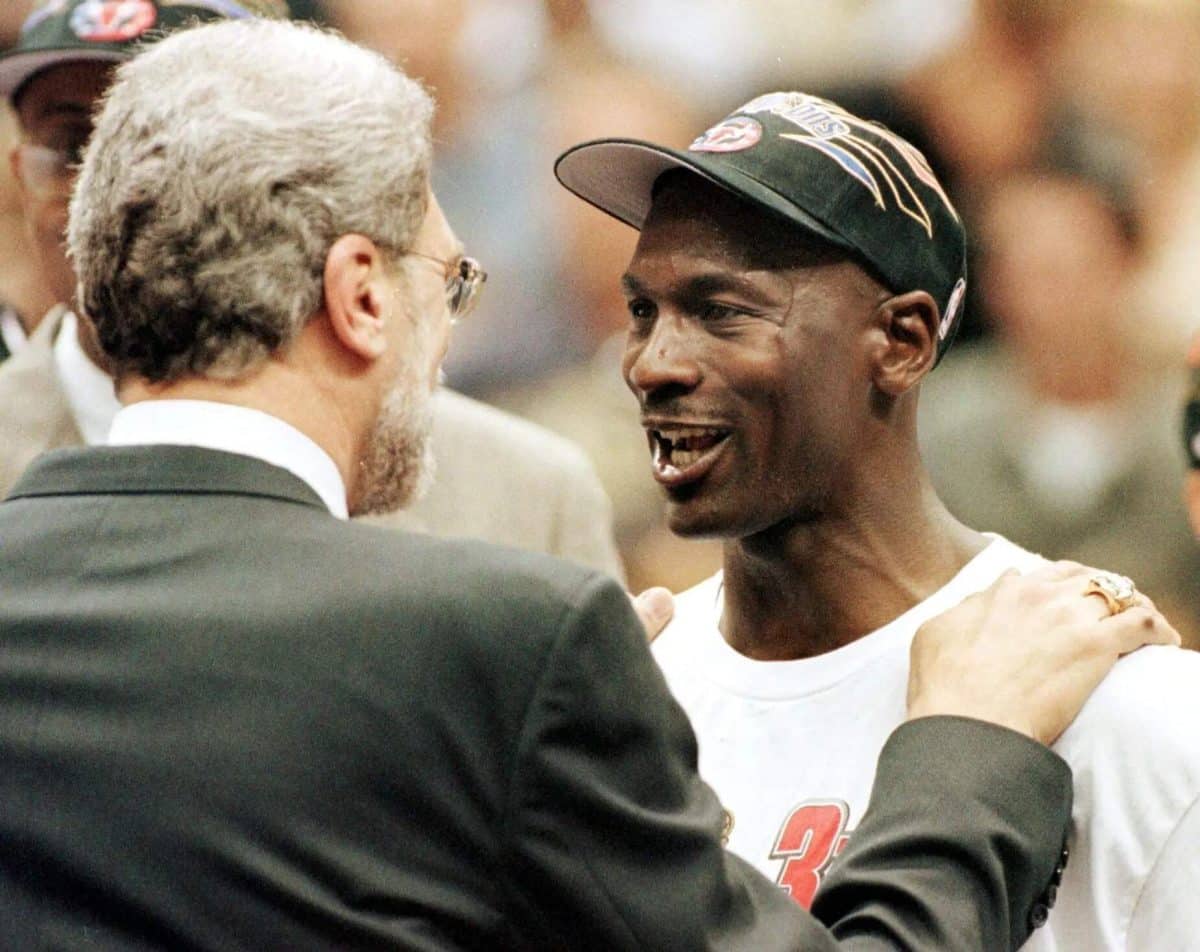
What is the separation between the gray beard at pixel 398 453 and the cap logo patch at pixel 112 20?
1337 mm

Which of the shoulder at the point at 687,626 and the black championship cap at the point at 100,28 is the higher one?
the black championship cap at the point at 100,28

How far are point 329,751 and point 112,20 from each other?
5.76 ft

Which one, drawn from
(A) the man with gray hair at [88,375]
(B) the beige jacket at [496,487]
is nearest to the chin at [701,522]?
(A) the man with gray hair at [88,375]

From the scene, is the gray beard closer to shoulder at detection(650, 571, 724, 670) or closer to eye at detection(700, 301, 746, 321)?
eye at detection(700, 301, 746, 321)

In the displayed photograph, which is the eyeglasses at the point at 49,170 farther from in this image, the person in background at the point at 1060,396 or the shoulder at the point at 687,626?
the person in background at the point at 1060,396

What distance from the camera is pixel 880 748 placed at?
179 centimetres

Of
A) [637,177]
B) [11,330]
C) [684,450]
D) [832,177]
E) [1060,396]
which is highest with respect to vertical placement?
[832,177]

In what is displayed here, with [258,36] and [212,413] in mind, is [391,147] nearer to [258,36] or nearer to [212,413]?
[258,36]

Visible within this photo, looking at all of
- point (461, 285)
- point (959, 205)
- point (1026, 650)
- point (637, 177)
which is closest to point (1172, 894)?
point (1026, 650)

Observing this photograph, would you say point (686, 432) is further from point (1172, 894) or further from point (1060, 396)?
point (1060, 396)

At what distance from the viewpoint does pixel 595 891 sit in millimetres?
1327

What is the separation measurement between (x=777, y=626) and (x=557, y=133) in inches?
73.1

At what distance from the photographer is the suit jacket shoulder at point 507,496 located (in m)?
2.90

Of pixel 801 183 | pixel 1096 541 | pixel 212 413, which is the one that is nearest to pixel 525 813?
pixel 212 413
